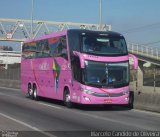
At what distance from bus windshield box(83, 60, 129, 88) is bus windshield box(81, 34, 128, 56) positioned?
586 millimetres

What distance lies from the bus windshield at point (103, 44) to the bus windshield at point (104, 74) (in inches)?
23.1

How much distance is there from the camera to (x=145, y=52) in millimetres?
72938

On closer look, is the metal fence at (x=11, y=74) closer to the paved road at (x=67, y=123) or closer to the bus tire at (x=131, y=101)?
the bus tire at (x=131, y=101)

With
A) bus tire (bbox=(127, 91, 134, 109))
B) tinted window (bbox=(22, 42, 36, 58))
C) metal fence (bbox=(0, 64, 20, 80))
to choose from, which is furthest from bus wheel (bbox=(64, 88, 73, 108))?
metal fence (bbox=(0, 64, 20, 80))

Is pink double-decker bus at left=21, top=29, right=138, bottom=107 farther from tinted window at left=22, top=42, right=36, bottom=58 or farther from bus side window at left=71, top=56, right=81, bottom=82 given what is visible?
tinted window at left=22, top=42, right=36, bottom=58

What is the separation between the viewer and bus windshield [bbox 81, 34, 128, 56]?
2433 centimetres

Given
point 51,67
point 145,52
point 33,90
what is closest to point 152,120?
point 51,67

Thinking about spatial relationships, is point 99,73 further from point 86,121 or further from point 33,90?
point 33,90

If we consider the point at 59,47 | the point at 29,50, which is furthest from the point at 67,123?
the point at 29,50

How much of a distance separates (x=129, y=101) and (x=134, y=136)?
12.2m

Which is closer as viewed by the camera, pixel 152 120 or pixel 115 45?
pixel 152 120

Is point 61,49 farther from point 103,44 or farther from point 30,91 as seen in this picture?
point 30,91

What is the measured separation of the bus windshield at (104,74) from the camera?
23953 millimetres

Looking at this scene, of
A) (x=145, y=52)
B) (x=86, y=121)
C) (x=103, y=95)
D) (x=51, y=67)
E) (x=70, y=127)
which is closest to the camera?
(x=70, y=127)
